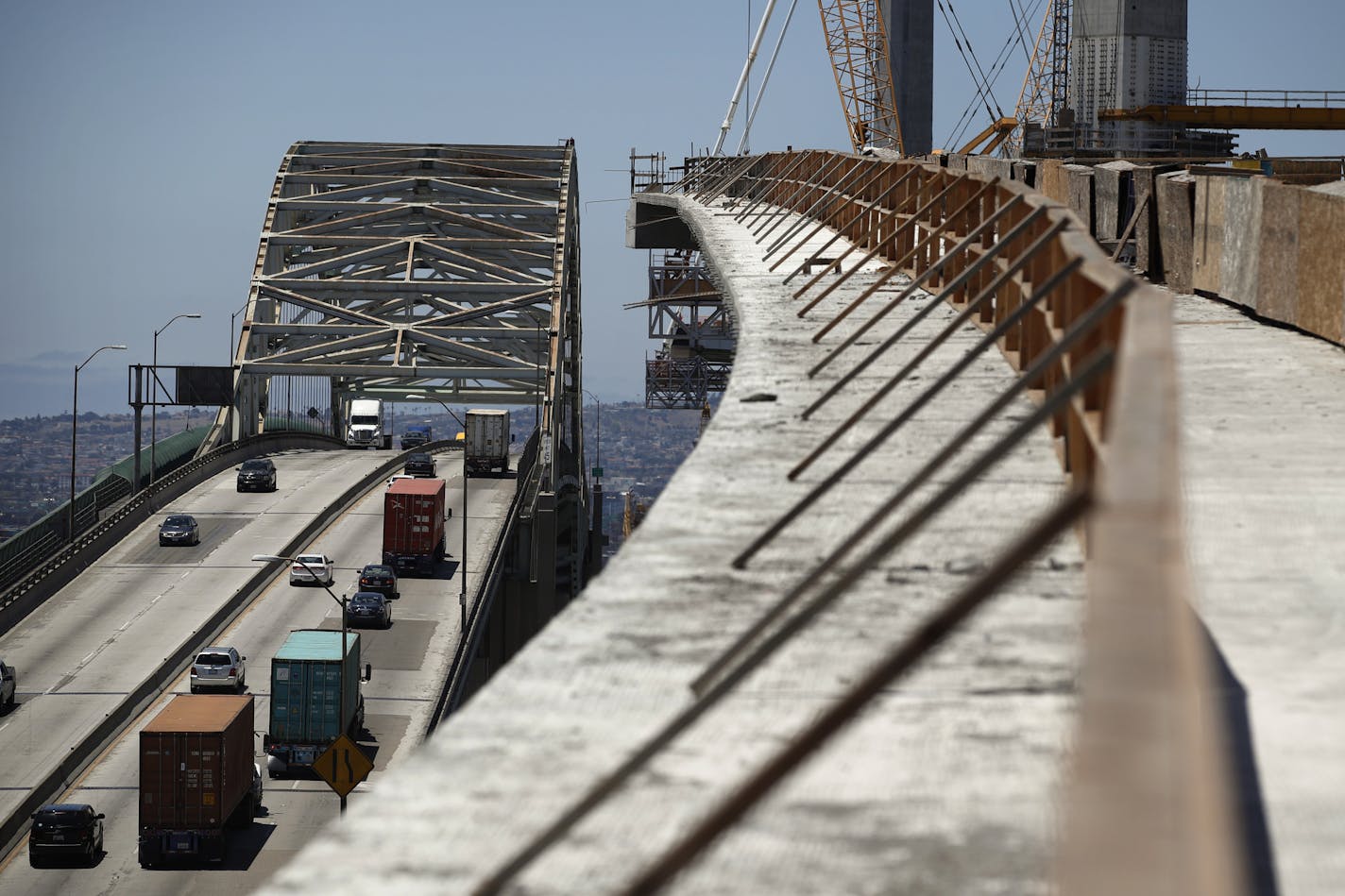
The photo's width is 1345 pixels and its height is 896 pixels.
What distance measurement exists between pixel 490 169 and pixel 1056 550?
108 meters

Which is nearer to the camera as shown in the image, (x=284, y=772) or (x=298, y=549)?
(x=284, y=772)

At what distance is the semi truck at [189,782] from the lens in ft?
126

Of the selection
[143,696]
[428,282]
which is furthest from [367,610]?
[428,282]

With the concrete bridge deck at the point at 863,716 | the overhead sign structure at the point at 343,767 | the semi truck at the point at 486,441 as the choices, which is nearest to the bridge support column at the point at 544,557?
the semi truck at the point at 486,441

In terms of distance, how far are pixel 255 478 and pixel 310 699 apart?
41.0 metres

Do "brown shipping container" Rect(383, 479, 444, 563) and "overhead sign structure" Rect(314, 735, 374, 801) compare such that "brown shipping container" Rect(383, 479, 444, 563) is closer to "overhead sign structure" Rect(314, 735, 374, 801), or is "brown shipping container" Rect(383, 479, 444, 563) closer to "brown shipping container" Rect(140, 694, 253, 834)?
"overhead sign structure" Rect(314, 735, 374, 801)

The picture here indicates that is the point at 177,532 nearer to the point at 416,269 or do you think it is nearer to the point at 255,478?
the point at 255,478

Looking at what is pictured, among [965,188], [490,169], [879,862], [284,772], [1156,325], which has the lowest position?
[284,772]

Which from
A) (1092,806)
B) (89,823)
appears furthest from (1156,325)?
(89,823)

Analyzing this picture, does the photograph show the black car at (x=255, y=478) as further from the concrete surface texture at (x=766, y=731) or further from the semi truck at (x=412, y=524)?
the concrete surface texture at (x=766, y=731)

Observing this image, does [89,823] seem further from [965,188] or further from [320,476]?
[320,476]

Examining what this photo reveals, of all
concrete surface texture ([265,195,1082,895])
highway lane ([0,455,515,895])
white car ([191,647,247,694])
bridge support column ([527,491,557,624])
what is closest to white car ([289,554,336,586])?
highway lane ([0,455,515,895])

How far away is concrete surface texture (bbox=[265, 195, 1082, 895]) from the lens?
20.5ft

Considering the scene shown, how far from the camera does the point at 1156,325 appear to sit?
24.6 ft
